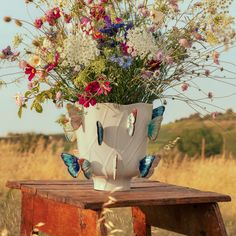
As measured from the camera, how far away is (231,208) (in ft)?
22.9

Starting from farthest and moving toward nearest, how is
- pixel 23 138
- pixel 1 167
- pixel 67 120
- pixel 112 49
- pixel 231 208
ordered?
1. pixel 23 138
2. pixel 1 167
3. pixel 231 208
4. pixel 67 120
5. pixel 112 49

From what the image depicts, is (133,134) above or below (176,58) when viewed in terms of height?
below

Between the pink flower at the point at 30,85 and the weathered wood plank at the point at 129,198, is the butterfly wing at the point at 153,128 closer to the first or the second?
the weathered wood plank at the point at 129,198

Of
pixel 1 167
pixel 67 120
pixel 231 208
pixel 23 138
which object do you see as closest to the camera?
pixel 67 120

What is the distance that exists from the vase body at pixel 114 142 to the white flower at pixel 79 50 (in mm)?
241

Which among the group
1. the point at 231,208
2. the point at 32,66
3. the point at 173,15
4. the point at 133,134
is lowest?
the point at 231,208

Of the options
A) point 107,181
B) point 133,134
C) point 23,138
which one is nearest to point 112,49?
point 133,134

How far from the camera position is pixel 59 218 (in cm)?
372

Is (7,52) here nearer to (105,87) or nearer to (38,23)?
(38,23)

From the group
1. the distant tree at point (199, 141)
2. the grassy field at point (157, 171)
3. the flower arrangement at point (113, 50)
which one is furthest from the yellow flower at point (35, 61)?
the distant tree at point (199, 141)

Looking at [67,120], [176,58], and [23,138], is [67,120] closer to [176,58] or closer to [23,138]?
[176,58]

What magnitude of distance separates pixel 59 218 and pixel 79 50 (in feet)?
2.96

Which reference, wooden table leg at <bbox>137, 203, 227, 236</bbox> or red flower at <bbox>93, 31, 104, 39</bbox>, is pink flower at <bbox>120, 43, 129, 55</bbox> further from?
wooden table leg at <bbox>137, 203, 227, 236</bbox>

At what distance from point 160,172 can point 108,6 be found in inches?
164
